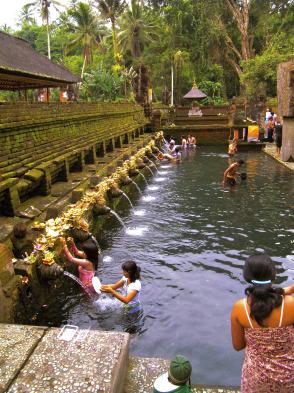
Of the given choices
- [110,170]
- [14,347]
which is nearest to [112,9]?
[110,170]

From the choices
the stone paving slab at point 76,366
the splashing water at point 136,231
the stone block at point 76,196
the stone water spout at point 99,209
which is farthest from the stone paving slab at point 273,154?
the stone paving slab at point 76,366

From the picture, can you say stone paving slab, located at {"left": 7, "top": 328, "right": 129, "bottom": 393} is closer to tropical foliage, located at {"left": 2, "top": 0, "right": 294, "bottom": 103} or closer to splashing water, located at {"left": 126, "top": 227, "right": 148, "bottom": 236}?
splashing water, located at {"left": 126, "top": 227, "right": 148, "bottom": 236}

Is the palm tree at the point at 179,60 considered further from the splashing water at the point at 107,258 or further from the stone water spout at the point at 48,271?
the stone water spout at the point at 48,271

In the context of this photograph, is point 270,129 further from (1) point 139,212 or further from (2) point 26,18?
(2) point 26,18

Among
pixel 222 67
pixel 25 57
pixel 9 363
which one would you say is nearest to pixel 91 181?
pixel 9 363

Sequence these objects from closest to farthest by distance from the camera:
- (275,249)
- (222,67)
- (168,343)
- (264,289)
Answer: (264,289) < (168,343) < (275,249) < (222,67)

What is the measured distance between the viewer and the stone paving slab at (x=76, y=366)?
3.16m

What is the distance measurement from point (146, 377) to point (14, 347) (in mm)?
1258

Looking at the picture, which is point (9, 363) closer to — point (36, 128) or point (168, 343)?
point (168, 343)

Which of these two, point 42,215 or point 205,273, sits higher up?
point 42,215

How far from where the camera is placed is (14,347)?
3.66 meters

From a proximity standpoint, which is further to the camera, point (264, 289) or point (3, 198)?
point (3, 198)

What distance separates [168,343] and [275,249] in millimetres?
4041

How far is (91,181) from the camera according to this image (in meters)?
10.6
